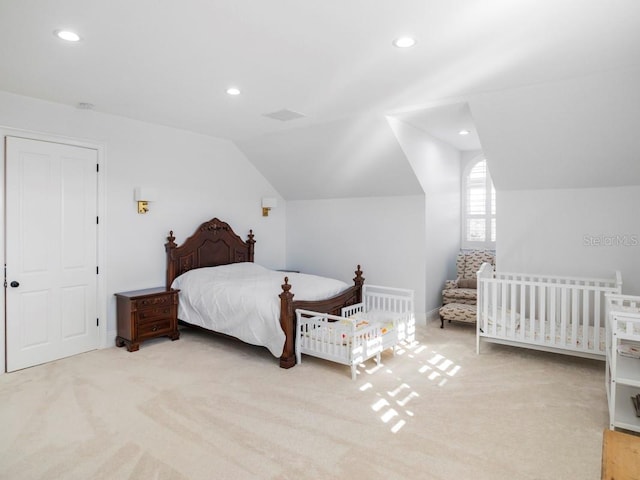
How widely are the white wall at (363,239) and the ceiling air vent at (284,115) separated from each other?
1.89m

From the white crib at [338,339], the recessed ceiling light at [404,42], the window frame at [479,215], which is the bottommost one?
the white crib at [338,339]

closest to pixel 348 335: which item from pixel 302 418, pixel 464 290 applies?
pixel 302 418

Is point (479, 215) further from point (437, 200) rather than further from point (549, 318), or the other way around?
point (549, 318)

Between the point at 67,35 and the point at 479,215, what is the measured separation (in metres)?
5.61


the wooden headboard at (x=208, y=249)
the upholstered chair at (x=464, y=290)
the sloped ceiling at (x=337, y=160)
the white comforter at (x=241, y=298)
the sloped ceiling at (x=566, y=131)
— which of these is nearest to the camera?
the sloped ceiling at (x=566, y=131)

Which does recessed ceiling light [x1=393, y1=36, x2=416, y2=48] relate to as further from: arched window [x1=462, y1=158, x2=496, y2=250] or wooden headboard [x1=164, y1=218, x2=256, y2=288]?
arched window [x1=462, y1=158, x2=496, y2=250]

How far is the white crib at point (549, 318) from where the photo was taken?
11.9ft

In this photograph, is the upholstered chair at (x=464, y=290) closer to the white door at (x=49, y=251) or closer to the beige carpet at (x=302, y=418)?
the beige carpet at (x=302, y=418)

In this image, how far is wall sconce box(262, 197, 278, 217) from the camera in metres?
6.17

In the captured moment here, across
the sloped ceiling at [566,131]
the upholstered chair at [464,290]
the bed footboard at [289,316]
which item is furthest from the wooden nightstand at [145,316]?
the sloped ceiling at [566,131]

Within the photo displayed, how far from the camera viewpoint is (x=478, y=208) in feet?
20.9

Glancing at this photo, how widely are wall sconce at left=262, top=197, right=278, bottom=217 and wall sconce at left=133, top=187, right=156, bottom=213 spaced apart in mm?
1810

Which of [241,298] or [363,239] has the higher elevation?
[363,239]

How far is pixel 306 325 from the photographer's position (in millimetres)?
3986
